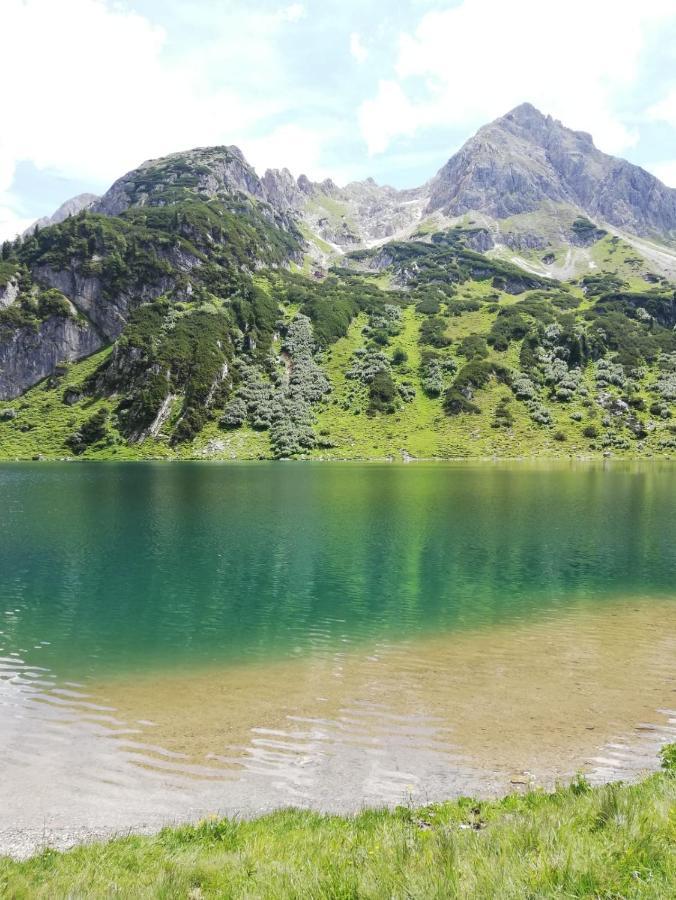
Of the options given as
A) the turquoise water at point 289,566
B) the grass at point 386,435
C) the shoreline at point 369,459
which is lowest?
the turquoise water at point 289,566

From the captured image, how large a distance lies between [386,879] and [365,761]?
797 centimetres

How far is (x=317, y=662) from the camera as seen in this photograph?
2169 centimetres

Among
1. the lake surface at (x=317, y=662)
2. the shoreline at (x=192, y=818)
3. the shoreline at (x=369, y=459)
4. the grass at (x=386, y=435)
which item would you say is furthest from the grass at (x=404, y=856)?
the grass at (x=386, y=435)

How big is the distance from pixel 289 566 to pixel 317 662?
1577 cm

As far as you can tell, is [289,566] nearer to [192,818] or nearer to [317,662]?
[317,662]

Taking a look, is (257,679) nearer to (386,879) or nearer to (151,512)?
(386,879)

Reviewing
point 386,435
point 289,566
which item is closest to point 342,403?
point 386,435

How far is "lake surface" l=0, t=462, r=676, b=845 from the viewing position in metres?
13.6

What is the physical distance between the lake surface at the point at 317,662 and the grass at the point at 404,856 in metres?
2.13

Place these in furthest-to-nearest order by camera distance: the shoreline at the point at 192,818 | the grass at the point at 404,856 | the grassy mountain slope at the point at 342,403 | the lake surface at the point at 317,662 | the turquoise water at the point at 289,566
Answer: the grassy mountain slope at the point at 342,403
the turquoise water at the point at 289,566
the lake surface at the point at 317,662
the shoreline at the point at 192,818
the grass at the point at 404,856

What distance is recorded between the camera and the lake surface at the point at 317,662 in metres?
13.6

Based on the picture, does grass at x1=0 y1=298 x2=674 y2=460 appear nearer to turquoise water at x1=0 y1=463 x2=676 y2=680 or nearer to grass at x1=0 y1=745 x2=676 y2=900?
turquoise water at x1=0 y1=463 x2=676 y2=680

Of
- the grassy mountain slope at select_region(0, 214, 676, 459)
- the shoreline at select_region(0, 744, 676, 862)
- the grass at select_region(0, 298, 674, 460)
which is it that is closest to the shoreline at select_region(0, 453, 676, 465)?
the grass at select_region(0, 298, 674, 460)

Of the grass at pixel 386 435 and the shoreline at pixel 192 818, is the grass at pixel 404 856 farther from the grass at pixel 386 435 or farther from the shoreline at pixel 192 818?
the grass at pixel 386 435
